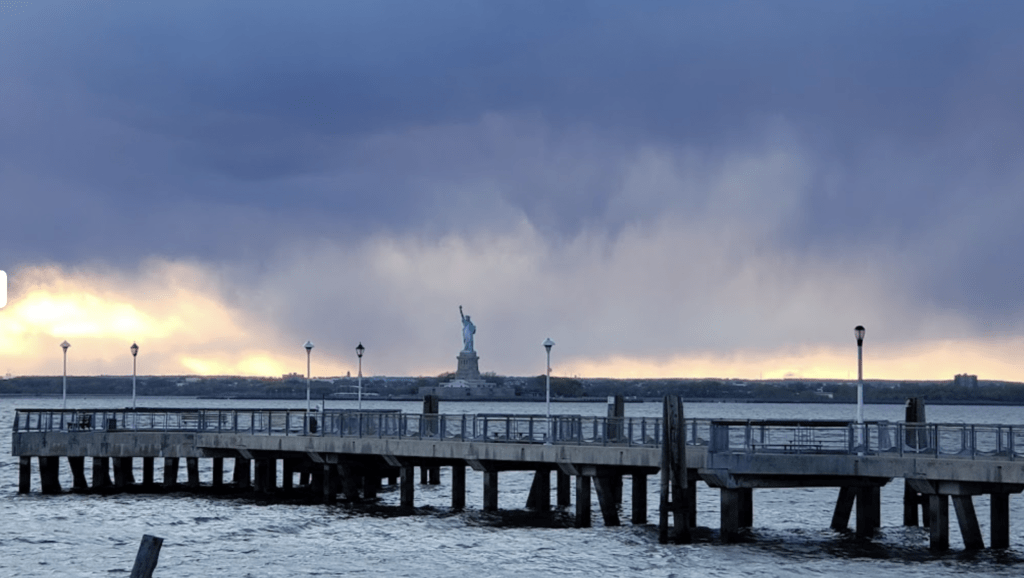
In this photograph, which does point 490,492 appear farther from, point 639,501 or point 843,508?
point 843,508

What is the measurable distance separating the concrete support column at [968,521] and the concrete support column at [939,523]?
0.34 meters

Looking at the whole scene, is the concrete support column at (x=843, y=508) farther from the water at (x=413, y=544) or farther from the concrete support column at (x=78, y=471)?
the concrete support column at (x=78, y=471)

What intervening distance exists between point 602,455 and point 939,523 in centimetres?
1052

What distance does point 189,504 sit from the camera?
56781 mm

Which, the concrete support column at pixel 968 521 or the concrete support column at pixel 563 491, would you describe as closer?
the concrete support column at pixel 968 521

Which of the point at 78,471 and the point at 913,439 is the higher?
the point at 913,439

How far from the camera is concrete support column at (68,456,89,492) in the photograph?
6088cm

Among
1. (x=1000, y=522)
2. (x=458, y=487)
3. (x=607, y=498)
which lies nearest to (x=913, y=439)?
(x=1000, y=522)

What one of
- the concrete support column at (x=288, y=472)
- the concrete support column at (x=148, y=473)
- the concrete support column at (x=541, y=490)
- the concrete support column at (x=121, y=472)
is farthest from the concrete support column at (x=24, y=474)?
the concrete support column at (x=541, y=490)

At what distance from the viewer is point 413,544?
45156 mm

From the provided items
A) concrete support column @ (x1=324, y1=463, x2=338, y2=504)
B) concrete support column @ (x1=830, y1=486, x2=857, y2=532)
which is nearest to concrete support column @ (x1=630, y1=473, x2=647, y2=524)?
concrete support column @ (x1=830, y1=486, x2=857, y2=532)

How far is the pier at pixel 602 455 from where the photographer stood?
39.0m

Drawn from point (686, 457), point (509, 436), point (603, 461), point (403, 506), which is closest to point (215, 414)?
point (403, 506)

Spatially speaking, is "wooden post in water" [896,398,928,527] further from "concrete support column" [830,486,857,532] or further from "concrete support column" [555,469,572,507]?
"concrete support column" [555,469,572,507]
